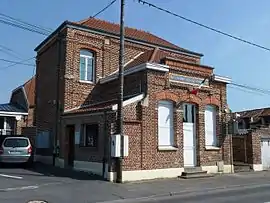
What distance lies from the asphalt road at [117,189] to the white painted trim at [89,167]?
0.40 m

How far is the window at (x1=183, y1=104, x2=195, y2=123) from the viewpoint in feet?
64.6

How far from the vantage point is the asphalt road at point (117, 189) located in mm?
12156

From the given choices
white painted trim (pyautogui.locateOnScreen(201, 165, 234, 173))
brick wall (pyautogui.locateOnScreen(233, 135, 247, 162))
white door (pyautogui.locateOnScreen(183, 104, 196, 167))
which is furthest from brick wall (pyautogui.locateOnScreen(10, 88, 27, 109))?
brick wall (pyautogui.locateOnScreen(233, 135, 247, 162))

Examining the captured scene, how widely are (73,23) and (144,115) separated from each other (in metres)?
7.97

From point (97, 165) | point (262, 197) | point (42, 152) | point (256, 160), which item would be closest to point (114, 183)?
point (97, 165)

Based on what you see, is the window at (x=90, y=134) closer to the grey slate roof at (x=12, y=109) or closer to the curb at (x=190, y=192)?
the curb at (x=190, y=192)

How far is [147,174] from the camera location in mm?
17094

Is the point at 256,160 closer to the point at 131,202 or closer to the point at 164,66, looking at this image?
the point at 164,66

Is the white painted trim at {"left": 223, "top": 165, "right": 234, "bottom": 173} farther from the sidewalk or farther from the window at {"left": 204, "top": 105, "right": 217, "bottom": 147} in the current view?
the window at {"left": 204, "top": 105, "right": 217, "bottom": 147}

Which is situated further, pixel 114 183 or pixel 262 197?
pixel 114 183

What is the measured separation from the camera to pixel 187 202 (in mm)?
11586

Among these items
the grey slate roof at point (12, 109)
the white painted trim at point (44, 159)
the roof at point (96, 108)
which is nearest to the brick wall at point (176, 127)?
the roof at point (96, 108)

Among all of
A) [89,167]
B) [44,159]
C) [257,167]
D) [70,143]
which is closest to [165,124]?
[89,167]

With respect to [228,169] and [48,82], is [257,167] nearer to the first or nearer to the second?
[228,169]
